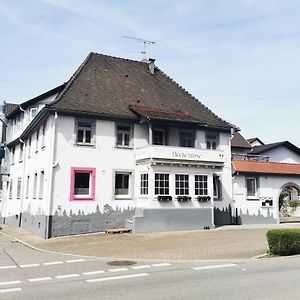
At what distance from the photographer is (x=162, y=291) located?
791 cm

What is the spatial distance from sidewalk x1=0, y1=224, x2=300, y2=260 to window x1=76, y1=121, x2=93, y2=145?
5164 mm

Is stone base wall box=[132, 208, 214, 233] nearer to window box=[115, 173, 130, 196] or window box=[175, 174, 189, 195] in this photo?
window box=[175, 174, 189, 195]

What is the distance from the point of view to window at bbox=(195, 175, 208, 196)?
22.6 m

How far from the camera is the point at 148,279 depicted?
364 inches

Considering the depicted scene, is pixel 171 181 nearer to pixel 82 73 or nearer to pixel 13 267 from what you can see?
pixel 82 73

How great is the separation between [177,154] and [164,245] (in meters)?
7.01

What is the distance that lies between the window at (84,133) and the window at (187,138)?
5907 mm

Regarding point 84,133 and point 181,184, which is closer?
point 84,133

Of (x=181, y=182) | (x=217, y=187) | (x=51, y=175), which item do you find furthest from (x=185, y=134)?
(x=51, y=175)

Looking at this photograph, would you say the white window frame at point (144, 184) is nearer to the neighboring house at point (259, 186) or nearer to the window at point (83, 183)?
the window at point (83, 183)

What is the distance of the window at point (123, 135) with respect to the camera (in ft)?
74.3

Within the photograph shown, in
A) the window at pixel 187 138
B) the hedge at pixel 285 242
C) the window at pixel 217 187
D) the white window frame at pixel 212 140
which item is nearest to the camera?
the hedge at pixel 285 242

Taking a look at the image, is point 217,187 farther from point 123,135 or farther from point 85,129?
point 85,129

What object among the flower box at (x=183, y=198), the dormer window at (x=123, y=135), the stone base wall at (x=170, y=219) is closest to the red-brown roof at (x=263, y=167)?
the stone base wall at (x=170, y=219)
